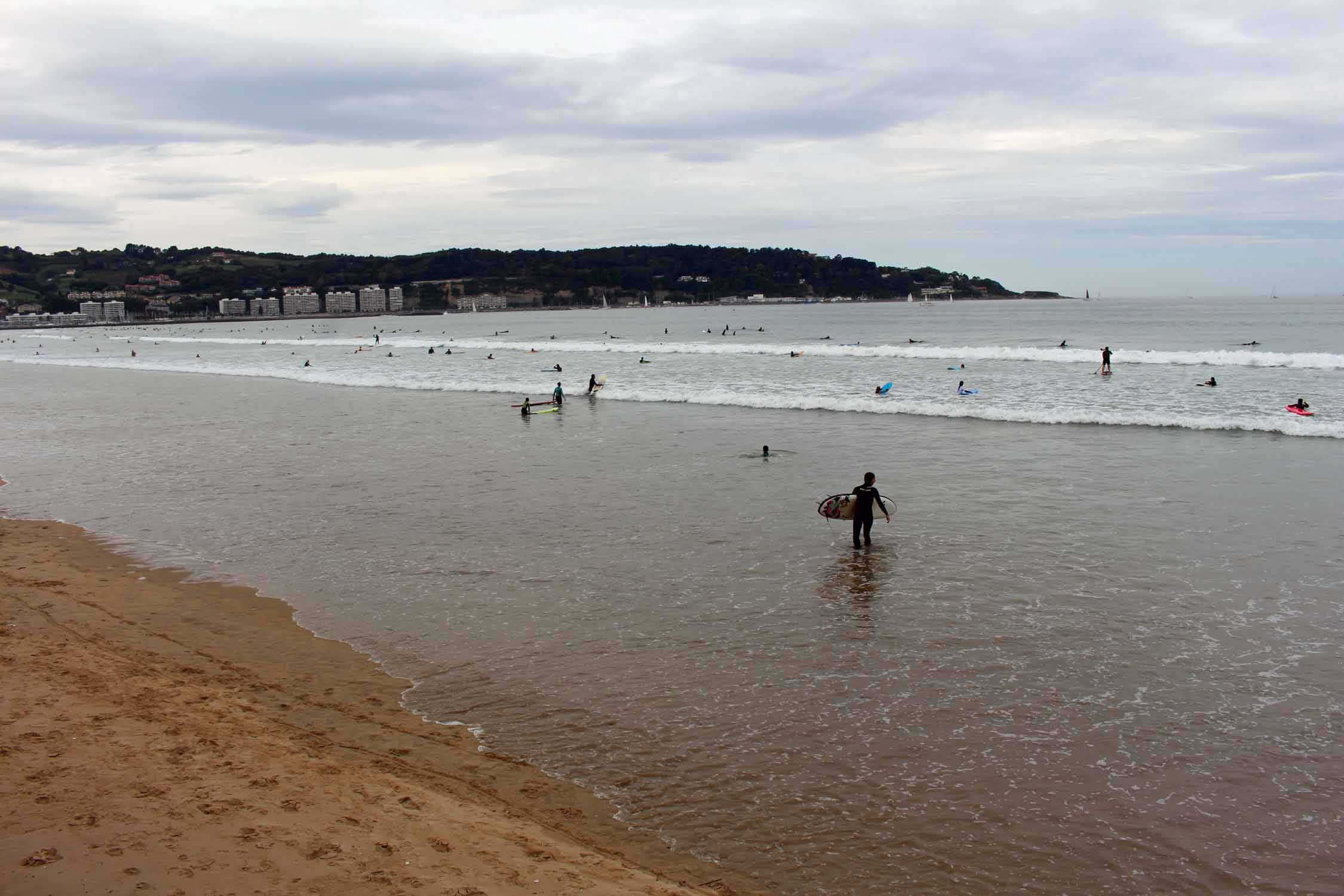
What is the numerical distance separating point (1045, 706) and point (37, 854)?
7602 millimetres

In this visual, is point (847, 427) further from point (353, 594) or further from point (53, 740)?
point (53, 740)

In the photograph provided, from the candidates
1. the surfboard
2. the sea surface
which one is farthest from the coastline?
the surfboard

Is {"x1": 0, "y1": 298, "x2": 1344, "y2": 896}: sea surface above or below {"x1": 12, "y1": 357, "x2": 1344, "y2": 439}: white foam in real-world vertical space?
below

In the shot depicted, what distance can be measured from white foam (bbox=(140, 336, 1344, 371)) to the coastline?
47.2m

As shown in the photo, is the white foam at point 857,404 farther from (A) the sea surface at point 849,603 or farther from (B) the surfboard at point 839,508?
(B) the surfboard at point 839,508

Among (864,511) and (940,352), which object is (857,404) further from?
(940,352)

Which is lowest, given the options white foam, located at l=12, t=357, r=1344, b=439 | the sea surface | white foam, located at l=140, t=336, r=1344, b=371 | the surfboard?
the sea surface

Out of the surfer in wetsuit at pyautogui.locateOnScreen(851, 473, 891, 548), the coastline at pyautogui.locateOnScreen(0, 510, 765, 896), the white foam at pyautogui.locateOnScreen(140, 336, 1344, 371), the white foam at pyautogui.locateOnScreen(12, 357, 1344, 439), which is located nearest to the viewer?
the coastline at pyautogui.locateOnScreen(0, 510, 765, 896)

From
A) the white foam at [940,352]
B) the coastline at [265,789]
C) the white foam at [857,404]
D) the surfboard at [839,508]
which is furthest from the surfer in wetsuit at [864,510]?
the white foam at [940,352]

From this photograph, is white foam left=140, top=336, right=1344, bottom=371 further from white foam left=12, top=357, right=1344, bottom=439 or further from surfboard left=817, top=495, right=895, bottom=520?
surfboard left=817, top=495, right=895, bottom=520

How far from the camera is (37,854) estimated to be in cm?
524

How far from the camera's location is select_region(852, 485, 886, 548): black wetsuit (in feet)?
44.7

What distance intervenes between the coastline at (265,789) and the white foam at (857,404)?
23038mm

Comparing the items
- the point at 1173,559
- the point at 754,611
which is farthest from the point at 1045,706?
the point at 1173,559
